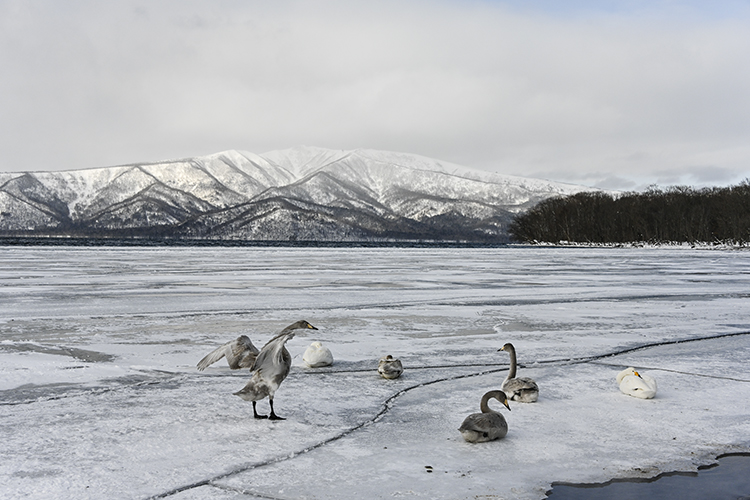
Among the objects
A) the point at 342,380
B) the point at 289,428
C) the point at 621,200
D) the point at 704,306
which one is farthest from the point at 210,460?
the point at 621,200

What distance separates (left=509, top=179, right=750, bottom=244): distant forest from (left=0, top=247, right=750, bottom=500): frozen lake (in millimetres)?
105328

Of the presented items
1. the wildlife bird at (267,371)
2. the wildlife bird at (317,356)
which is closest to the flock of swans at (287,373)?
the wildlife bird at (267,371)

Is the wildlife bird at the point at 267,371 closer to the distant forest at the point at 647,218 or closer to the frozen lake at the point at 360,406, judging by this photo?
the frozen lake at the point at 360,406

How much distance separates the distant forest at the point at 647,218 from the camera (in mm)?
110250

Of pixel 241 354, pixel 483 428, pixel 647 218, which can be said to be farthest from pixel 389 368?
pixel 647 218

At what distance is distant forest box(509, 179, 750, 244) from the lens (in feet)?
362

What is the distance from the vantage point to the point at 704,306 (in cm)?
1540

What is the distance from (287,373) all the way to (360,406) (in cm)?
93

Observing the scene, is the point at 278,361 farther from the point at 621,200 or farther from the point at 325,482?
the point at 621,200

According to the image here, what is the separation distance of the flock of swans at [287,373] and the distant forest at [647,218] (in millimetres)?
108560

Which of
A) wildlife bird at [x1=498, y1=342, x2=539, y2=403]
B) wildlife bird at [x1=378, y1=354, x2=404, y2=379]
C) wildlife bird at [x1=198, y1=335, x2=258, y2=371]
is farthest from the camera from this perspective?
wildlife bird at [x1=378, y1=354, x2=404, y2=379]

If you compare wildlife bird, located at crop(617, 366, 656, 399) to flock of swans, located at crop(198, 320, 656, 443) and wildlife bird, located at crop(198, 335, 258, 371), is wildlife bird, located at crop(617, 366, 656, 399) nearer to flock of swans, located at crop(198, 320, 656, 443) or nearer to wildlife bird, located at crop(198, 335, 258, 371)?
flock of swans, located at crop(198, 320, 656, 443)

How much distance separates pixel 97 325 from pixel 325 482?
878 centimetres

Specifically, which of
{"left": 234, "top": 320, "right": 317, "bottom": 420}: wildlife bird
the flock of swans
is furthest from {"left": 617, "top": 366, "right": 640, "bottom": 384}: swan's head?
{"left": 234, "top": 320, "right": 317, "bottom": 420}: wildlife bird
